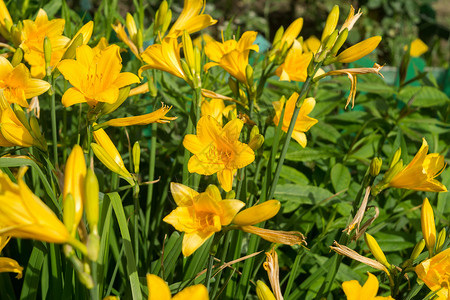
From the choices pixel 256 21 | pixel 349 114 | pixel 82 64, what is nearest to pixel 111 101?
pixel 82 64

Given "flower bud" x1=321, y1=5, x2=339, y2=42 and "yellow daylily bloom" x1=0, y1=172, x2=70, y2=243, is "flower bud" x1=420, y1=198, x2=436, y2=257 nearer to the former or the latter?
"flower bud" x1=321, y1=5, x2=339, y2=42

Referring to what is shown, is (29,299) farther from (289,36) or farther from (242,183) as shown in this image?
(289,36)

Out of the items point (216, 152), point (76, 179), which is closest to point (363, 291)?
point (216, 152)

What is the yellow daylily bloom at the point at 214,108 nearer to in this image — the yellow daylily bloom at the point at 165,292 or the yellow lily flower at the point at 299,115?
the yellow lily flower at the point at 299,115

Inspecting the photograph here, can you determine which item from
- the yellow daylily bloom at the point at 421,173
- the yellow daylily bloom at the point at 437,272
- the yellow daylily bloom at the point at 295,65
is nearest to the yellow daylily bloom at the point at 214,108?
the yellow daylily bloom at the point at 295,65

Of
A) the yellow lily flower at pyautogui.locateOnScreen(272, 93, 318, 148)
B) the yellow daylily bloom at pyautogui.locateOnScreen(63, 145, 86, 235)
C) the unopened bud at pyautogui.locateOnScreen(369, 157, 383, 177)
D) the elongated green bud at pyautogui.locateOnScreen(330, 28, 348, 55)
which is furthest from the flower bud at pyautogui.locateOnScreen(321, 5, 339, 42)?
the yellow daylily bloom at pyautogui.locateOnScreen(63, 145, 86, 235)

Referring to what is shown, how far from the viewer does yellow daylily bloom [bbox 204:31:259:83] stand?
1.17 metres

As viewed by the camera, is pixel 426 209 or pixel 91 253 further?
pixel 426 209

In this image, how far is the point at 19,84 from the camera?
1.02 meters

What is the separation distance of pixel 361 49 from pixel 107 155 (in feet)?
1.81

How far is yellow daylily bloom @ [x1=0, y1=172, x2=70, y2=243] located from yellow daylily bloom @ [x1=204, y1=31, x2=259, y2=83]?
0.66m

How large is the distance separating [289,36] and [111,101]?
0.61 m

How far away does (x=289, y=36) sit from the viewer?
135cm

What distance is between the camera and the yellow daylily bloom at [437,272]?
876 mm
